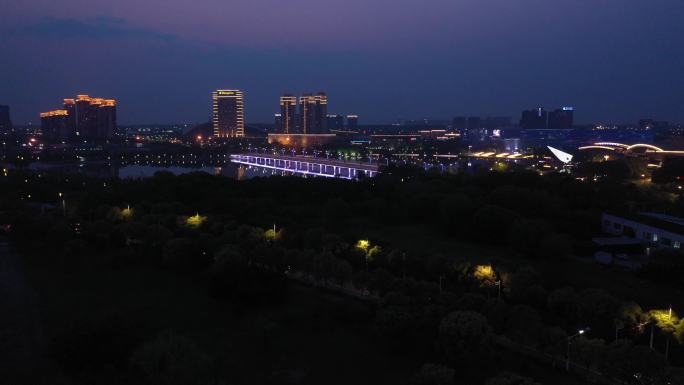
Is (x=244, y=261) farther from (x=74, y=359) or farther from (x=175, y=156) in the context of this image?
(x=175, y=156)

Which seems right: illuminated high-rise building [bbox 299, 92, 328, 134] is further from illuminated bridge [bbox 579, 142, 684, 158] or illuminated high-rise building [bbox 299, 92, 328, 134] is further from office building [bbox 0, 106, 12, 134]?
illuminated bridge [bbox 579, 142, 684, 158]

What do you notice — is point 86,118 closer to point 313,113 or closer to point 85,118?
point 85,118

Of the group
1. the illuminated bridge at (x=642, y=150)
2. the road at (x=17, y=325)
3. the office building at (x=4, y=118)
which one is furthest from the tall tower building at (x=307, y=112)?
the road at (x=17, y=325)

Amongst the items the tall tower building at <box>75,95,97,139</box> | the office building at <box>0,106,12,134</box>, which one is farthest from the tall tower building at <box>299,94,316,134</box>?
the office building at <box>0,106,12,134</box>

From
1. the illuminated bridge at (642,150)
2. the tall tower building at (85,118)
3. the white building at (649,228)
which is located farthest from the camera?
the tall tower building at (85,118)

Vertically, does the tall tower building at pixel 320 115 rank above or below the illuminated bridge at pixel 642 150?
above

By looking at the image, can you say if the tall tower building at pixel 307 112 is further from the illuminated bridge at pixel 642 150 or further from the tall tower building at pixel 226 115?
the illuminated bridge at pixel 642 150

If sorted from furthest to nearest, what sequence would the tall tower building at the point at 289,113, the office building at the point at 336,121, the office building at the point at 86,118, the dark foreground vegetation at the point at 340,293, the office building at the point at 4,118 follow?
the office building at the point at 336,121, the tall tower building at the point at 289,113, the office building at the point at 4,118, the office building at the point at 86,118, the dark foreground vegetation at the point at 340,293

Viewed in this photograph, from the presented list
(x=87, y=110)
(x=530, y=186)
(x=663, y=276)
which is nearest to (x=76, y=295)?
(x=663, y=276)
